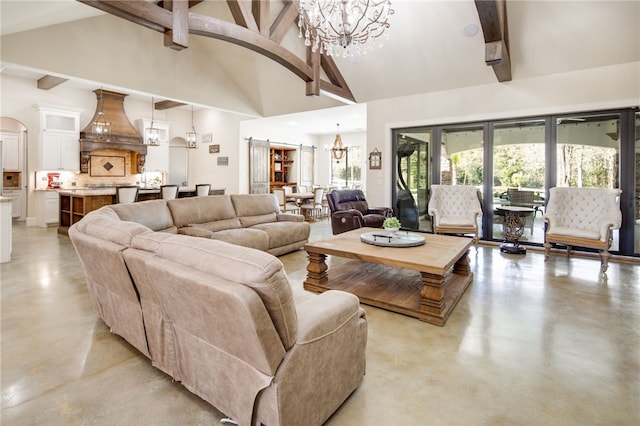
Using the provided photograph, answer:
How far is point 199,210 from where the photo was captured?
4566 mm

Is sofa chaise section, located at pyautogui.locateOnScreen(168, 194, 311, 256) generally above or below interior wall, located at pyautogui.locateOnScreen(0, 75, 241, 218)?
below

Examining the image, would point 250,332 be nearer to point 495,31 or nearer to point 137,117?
point 495,31

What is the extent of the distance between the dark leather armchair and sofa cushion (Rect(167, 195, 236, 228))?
1683 millimetres

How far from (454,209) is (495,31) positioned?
2.91 metres

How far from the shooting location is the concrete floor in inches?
66.0

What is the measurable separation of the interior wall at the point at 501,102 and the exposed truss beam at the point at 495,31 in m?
0.63

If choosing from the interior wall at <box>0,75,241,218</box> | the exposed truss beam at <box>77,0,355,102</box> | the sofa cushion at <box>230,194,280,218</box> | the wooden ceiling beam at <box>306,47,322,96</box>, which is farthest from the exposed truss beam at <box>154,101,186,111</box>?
the sofa cushion at <box>230,194,280,218</box>

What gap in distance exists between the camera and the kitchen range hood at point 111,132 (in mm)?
8094

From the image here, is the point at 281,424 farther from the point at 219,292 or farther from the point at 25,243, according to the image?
the point at 25,243

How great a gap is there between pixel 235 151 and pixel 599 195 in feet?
26.3

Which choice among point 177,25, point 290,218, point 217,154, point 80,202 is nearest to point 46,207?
point 80,202

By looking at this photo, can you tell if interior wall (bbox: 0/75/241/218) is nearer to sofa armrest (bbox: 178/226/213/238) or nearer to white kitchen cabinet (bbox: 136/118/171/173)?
white kitchen cabinet (bbox: 136/118/171/173)

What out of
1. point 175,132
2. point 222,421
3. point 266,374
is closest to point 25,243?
point 175,132

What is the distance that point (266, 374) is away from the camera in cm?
132
